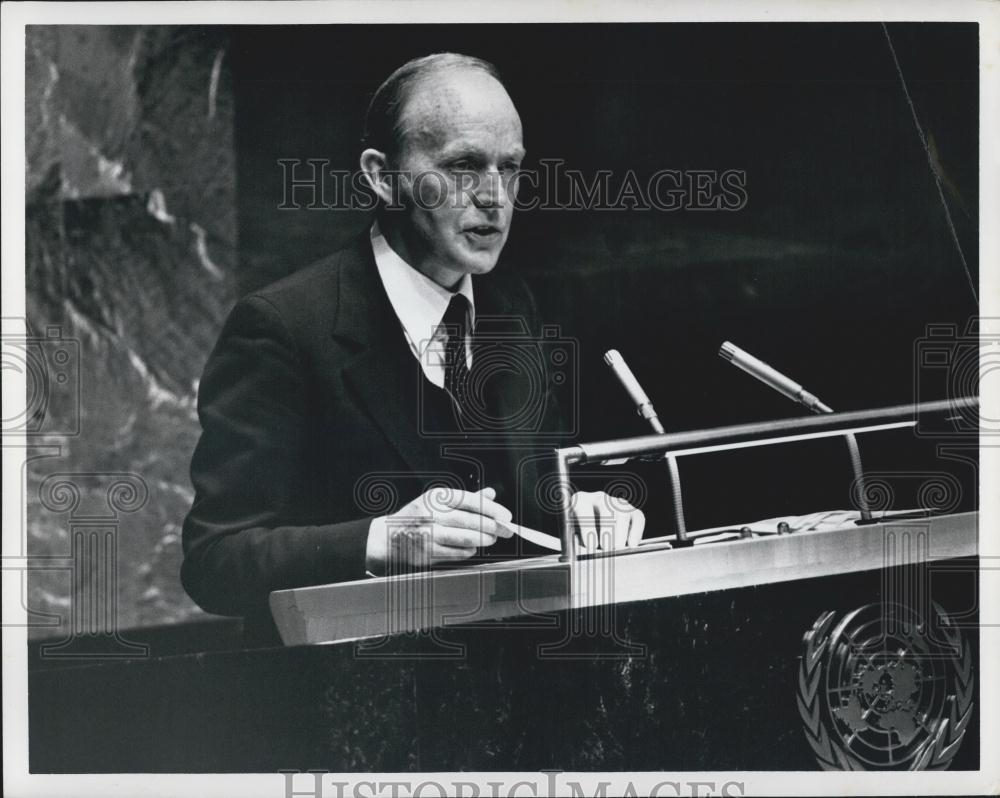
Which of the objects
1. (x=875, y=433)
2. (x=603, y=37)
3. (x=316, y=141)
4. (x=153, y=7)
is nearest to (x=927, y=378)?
(x=875, y=433)

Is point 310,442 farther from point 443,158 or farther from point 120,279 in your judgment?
point 443,158

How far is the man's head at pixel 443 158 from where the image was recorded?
3.00 meters

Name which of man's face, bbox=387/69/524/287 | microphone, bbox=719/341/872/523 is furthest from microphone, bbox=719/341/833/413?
man's face, bbox=387/69/524/287

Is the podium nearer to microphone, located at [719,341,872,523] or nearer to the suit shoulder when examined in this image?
microphone, located at [719,341,872,523]

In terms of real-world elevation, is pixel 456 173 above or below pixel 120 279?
above

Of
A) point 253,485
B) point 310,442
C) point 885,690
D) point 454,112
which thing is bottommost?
point 885,690

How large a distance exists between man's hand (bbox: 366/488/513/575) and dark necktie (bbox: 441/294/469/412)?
0.23 m

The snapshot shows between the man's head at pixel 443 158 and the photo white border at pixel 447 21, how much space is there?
166 millimetres

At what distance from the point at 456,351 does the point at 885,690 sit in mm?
1387

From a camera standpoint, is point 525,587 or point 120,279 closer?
point 525,587

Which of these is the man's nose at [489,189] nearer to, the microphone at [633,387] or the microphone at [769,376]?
the microphone at [633,387]

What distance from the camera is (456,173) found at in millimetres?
3008

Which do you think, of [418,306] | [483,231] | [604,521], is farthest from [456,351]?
[604,521]

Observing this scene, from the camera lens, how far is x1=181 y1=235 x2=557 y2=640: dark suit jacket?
9.77ft
